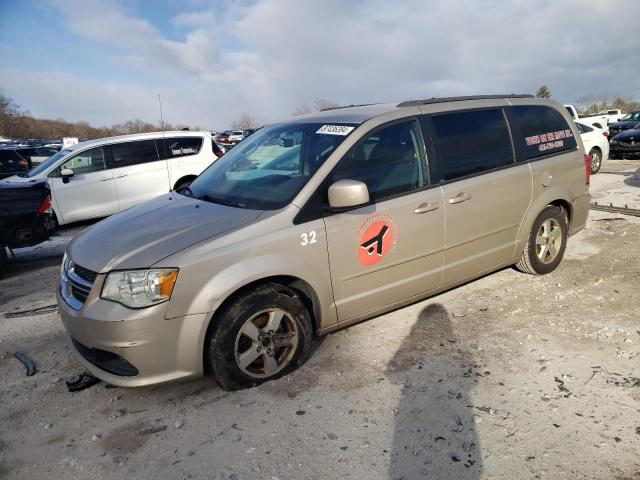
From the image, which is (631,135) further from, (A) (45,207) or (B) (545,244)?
(A) (45,207)

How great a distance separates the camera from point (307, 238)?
300 cm

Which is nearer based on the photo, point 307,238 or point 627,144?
point 307,238

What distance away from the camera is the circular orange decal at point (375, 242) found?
3.23m

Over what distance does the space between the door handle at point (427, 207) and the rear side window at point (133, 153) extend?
7.47 metres

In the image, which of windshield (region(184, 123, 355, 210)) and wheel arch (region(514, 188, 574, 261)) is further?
wheel arch (region(514, 188, 574, 261))

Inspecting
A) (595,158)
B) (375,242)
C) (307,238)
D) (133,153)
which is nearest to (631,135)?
(595,158)

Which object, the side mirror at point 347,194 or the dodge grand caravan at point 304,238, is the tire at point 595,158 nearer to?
the dodge grand caravan at point 304,238

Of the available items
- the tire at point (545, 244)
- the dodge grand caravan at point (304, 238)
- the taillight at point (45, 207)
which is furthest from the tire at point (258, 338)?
the taillight at point (45, 207)

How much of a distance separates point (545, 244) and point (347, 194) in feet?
8.91

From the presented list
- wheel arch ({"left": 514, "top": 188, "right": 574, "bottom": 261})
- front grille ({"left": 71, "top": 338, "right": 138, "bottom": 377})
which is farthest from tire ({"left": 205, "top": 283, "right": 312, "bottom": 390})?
wheel arch ({"left": 514, "top": 188, "right": 574, "bottom": 261})

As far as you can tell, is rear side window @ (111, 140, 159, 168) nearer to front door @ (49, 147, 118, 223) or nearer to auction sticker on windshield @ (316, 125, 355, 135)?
front door @ (49, 147, 118, 223)

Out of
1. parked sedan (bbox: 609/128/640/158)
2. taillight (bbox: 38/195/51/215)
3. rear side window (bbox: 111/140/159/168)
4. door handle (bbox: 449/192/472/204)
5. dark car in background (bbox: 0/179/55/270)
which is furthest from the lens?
parked sedan (bbox: 609/128/640/158)

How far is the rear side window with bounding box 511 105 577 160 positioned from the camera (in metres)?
4.27

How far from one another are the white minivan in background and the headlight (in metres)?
6.00
